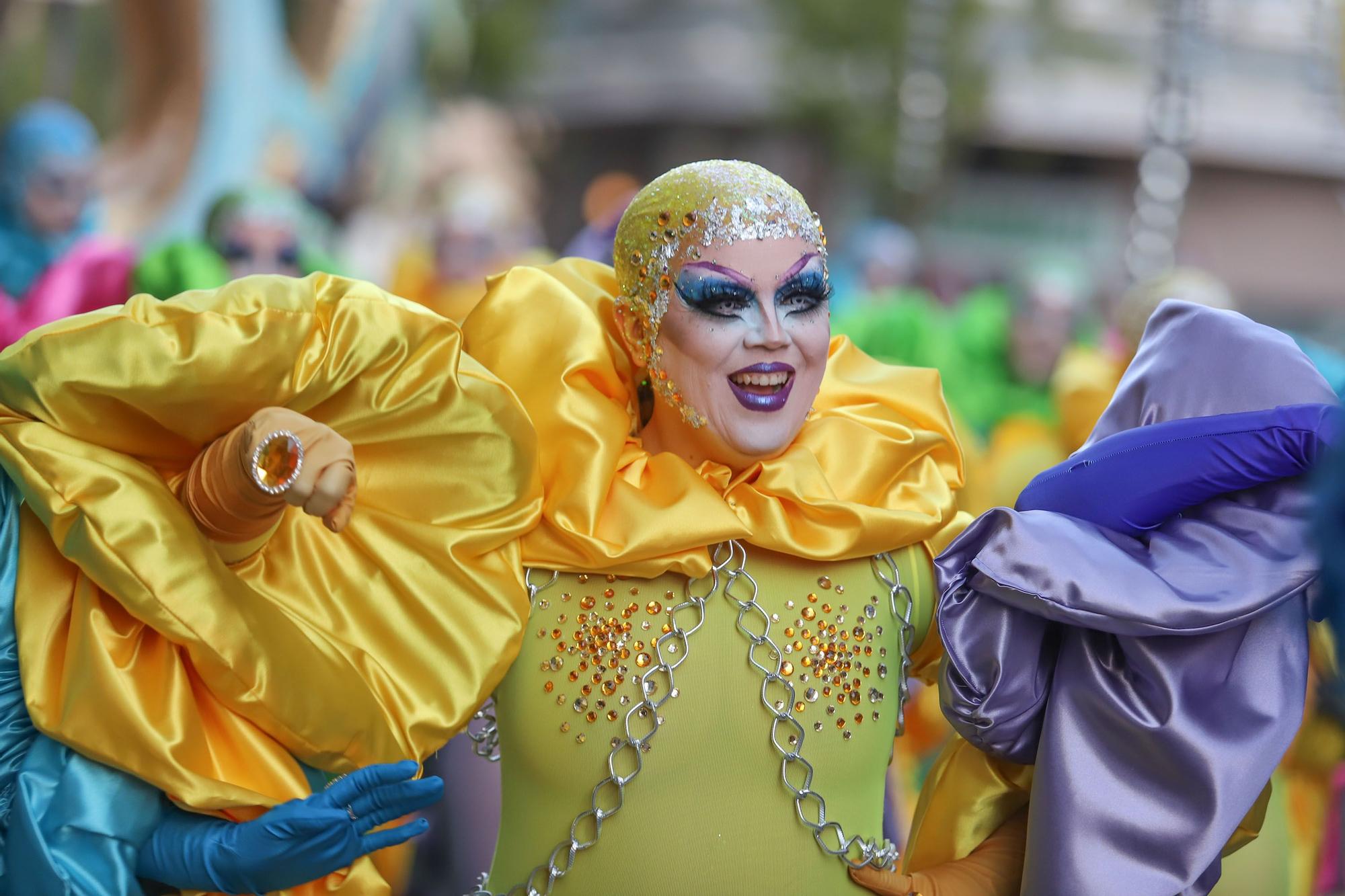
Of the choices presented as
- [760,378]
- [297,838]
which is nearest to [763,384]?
[760,378]

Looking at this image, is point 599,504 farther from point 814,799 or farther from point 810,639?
point 814,799

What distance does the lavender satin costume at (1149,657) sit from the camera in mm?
2000

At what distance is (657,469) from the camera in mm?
2244

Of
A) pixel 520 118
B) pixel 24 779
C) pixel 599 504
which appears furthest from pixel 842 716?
pixel 520 118

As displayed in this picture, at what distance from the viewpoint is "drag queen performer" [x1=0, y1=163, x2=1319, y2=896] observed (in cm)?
193

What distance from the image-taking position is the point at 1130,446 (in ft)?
6.85

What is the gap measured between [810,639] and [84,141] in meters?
4.40

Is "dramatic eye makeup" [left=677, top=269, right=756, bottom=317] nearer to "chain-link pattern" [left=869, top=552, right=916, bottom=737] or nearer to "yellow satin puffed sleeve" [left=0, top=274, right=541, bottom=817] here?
"yellow satin puffed sleeve" [left=0, top=274, right=541, bottom=817]

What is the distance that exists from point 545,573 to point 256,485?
18.0 inches

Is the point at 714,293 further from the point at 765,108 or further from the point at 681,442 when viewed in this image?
the point at 765,108

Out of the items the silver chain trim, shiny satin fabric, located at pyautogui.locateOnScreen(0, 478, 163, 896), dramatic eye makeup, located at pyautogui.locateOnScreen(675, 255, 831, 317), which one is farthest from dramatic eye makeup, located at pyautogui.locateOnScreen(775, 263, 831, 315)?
shiny satin fabric, located at pyautogui.locateOnScreen(0, 478, 163, 896)

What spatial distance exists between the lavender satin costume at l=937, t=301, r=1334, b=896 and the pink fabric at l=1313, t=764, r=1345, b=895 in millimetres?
2001

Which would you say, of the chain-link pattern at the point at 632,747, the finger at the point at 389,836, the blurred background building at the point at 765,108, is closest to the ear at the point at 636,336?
the chain-link pattern at the point at 632,747

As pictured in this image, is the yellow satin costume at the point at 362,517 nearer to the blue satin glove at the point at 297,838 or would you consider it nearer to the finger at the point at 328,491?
the blue satin glove at the point at 297,838
